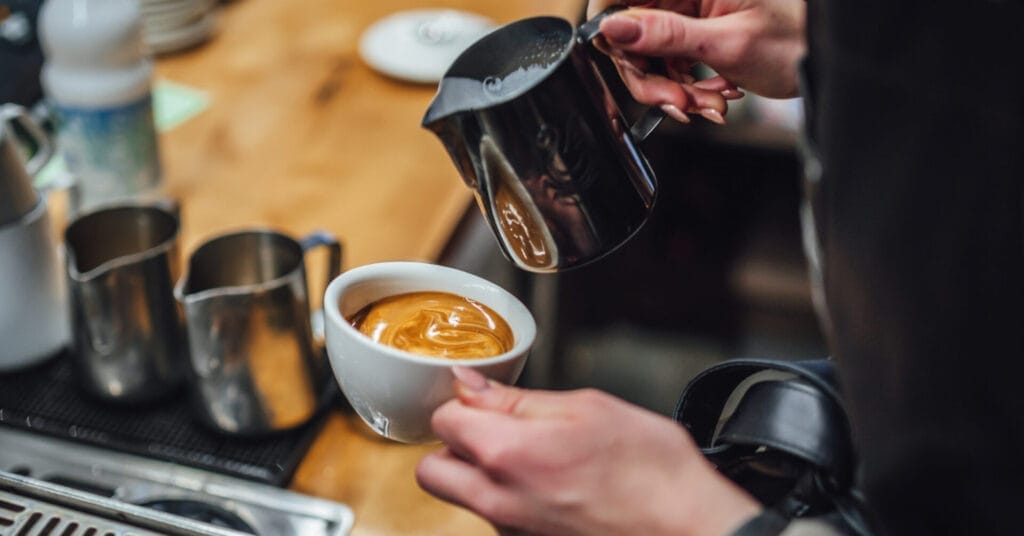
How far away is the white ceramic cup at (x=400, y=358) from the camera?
25.1 inches

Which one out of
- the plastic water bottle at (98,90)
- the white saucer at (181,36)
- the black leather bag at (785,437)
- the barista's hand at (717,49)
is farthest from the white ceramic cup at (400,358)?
the white saucer at (181,36)

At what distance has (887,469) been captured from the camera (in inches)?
20.2

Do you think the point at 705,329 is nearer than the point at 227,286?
No

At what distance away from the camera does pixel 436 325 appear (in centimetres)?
71

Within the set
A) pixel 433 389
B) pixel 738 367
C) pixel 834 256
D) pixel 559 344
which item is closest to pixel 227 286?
pixel 433 389

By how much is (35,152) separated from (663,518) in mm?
942

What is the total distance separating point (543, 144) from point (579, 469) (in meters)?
0.21

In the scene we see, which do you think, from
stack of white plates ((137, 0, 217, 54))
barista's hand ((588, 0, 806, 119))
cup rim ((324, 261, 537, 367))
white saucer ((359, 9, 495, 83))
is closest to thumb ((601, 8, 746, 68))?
A: barista's hand ((588, 0, 806, 119))

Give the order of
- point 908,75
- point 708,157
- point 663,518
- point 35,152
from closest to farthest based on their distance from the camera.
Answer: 1. point 908,75
2. point 663,518
3. point 35,152
4. point 708,157

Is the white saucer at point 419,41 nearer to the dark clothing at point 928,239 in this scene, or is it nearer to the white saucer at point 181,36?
the white saucer at point 181,36

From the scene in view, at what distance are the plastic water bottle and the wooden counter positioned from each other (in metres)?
0.12

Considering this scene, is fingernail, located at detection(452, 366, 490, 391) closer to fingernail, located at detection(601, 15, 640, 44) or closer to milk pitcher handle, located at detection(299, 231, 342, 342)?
fingernail, located at detection(601, 15, 640, 44)

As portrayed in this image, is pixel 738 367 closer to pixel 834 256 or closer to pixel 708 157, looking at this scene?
pixel 834 256

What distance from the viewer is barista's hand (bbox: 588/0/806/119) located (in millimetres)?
820
